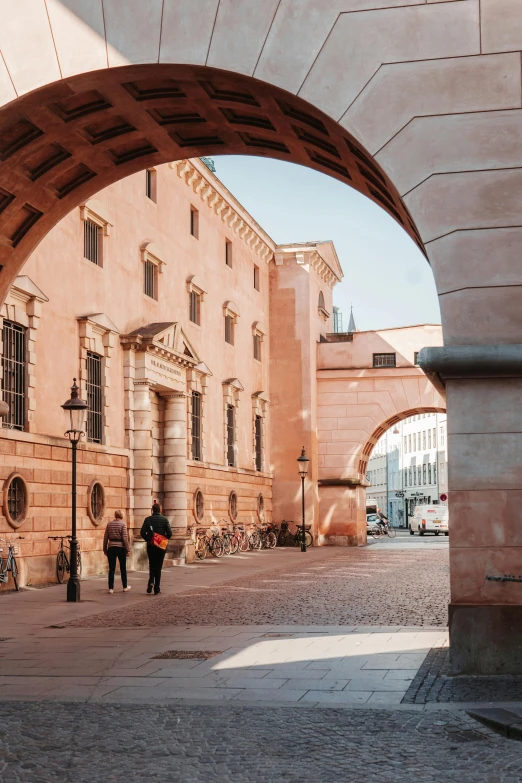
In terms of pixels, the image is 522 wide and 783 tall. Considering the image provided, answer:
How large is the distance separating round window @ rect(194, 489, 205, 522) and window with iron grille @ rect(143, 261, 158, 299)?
6823mm

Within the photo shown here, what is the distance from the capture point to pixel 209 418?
122 ft

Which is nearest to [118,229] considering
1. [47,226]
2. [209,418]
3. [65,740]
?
[209,418]

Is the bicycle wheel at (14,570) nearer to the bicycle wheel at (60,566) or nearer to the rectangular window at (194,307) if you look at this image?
the bicycle wheel at (60,566)

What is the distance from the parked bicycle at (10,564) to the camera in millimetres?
21109

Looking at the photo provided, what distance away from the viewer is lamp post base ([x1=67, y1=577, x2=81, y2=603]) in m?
19.4

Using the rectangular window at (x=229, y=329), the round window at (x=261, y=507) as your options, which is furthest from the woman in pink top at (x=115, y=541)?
the round window at (x=261, y=507)

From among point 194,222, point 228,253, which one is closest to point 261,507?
point 228,253

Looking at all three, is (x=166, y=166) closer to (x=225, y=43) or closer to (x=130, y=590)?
(x=130, y=590)

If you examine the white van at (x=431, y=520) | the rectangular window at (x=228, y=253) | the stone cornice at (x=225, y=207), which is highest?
the stone cornice at (x=225, y=207)

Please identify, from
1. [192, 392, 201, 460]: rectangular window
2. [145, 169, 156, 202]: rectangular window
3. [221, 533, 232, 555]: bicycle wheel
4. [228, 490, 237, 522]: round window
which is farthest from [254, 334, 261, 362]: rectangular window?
[145, 169, 156, 202]: rectangular window

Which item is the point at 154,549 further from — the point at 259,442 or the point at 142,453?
the point at 259,442

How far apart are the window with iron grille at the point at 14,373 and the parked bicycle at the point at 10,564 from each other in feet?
8.00

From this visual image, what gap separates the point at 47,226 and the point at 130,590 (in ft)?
29.1

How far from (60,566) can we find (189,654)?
39.5ft
